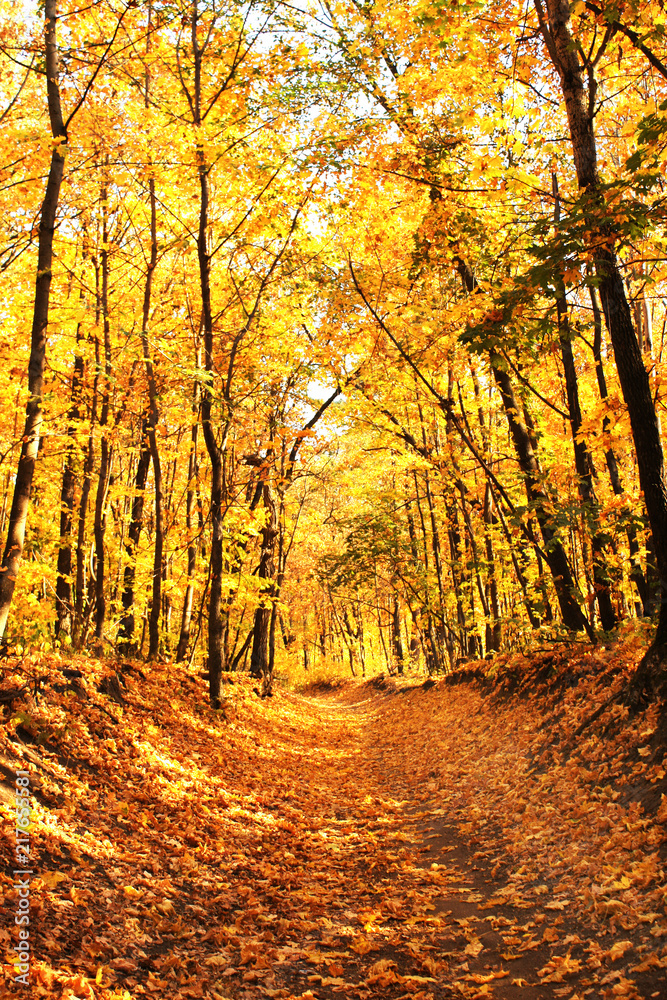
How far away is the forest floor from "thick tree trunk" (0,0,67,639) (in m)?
1.19

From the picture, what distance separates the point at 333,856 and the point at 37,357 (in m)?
5.74

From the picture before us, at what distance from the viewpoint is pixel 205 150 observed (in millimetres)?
8609

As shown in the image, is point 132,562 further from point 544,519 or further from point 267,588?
point 544,519

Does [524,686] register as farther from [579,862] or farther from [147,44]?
[147,44]

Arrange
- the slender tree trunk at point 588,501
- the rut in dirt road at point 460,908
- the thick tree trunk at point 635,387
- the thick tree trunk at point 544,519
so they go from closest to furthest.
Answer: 1. the rut in dirt road at point 460,908
2. the thick tree trunk at point 635,387
3. the slender tree trunk at point 588,501
4. the thick tree trunk at point 544,519

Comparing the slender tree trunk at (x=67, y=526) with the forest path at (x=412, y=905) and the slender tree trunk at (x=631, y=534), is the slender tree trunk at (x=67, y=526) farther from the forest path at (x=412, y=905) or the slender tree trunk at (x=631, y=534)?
the slender tree trunk at (x=631, y=534)

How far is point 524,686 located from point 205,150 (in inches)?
378

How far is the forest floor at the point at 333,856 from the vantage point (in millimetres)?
3463

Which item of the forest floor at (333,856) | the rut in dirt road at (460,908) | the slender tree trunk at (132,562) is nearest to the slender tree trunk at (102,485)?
the forest floor at (333,856)

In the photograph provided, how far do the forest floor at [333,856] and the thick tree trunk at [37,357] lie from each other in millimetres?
1189

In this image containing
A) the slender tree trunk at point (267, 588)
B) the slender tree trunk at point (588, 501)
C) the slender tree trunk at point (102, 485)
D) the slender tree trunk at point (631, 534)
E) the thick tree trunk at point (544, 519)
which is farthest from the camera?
the slender tree trunk at point (267, 588)

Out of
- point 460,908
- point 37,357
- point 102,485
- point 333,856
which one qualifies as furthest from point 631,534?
point 102,485

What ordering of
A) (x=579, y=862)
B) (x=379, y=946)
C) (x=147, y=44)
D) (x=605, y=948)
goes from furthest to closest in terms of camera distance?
(x=147, y=44) → (x=579, y=862) → (x=379, y=946) → (x=605, y=948)

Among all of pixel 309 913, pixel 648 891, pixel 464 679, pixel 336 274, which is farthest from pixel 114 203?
pixel 464 679
